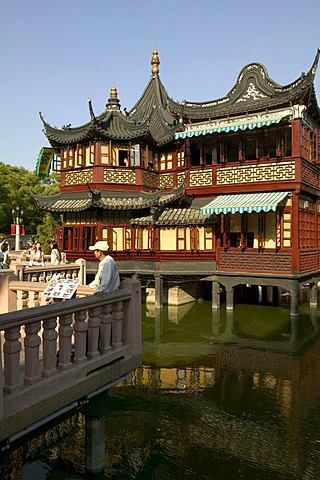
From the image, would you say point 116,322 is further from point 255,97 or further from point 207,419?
point 255,97

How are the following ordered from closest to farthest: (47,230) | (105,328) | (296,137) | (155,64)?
1. (105,328)
2. (296,137)
3. (155,64)
4. (47,230)

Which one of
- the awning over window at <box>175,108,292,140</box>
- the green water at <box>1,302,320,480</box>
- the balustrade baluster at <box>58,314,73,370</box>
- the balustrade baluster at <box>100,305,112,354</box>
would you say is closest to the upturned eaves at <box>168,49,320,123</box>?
the awning over window at <box>175,108,292,140</box>

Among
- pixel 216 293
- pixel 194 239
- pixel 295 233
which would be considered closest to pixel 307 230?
pixel 295 233

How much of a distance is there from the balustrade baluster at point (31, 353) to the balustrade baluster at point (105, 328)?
49.9 inches

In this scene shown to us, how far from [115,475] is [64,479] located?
74 cm

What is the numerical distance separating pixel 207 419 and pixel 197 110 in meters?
15.6

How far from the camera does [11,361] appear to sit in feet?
13.8

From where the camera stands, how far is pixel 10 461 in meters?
7.01

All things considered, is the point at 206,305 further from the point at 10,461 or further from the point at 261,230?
the point at 10,461

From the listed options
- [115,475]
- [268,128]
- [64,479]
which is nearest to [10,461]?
[64,479]

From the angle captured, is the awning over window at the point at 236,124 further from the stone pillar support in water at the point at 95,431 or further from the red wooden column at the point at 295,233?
the stone pillar support in water at the point at 95,431

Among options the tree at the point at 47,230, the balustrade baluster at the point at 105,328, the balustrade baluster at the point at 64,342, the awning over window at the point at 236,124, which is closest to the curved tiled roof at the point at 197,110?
the awning over window at the point at 236,124

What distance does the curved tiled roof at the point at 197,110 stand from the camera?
18.5 meters

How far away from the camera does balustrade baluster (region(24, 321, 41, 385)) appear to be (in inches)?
175
